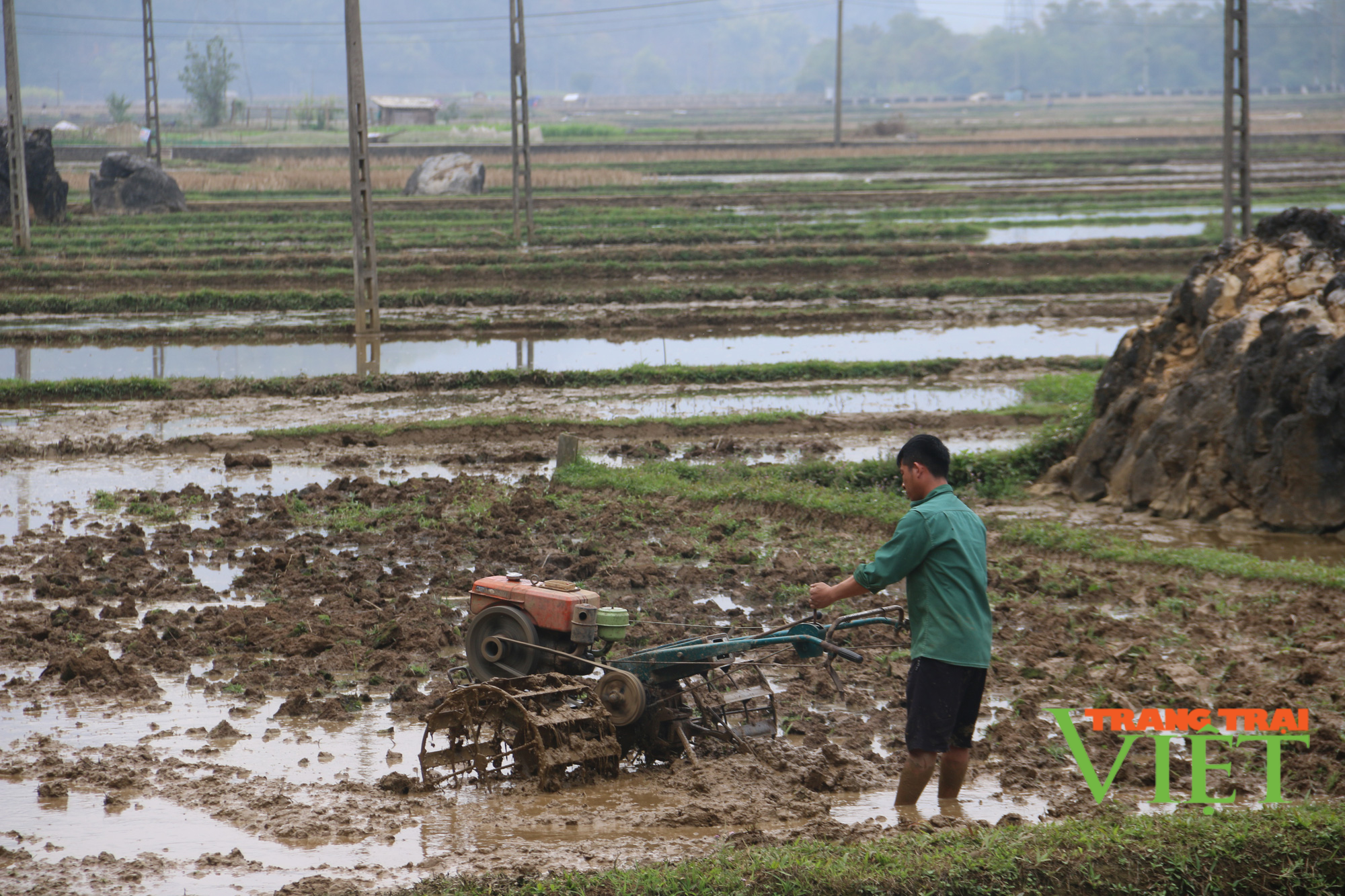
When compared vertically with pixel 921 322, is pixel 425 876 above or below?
below

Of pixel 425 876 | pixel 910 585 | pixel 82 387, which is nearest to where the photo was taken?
pixel 425 876

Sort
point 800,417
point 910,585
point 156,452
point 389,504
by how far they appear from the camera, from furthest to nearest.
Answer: point 800,417 → point 156,452 → point 389,504 → point 910,585

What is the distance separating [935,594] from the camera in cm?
531

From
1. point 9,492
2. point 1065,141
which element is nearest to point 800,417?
point 9,492

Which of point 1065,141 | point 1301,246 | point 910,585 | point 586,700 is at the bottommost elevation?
point 586,700

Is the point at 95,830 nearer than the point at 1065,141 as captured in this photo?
Yes

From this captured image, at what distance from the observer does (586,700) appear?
6109 mm

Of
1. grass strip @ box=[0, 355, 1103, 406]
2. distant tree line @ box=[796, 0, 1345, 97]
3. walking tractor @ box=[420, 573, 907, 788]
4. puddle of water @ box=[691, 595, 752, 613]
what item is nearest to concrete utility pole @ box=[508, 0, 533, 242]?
grass strip @ box=[0, 355, 1103, 406]

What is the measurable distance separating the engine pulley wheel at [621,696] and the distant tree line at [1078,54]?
163513mm

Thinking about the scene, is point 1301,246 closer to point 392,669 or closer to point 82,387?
point 392,669

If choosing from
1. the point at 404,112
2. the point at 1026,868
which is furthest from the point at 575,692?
the point at 404,112

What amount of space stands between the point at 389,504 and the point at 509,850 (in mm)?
7095

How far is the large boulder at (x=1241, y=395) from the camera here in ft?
36.0

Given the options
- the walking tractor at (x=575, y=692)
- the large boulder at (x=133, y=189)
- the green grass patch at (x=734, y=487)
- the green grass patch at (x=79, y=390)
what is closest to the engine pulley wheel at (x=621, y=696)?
the walking tractor at (x=575, y=692)
